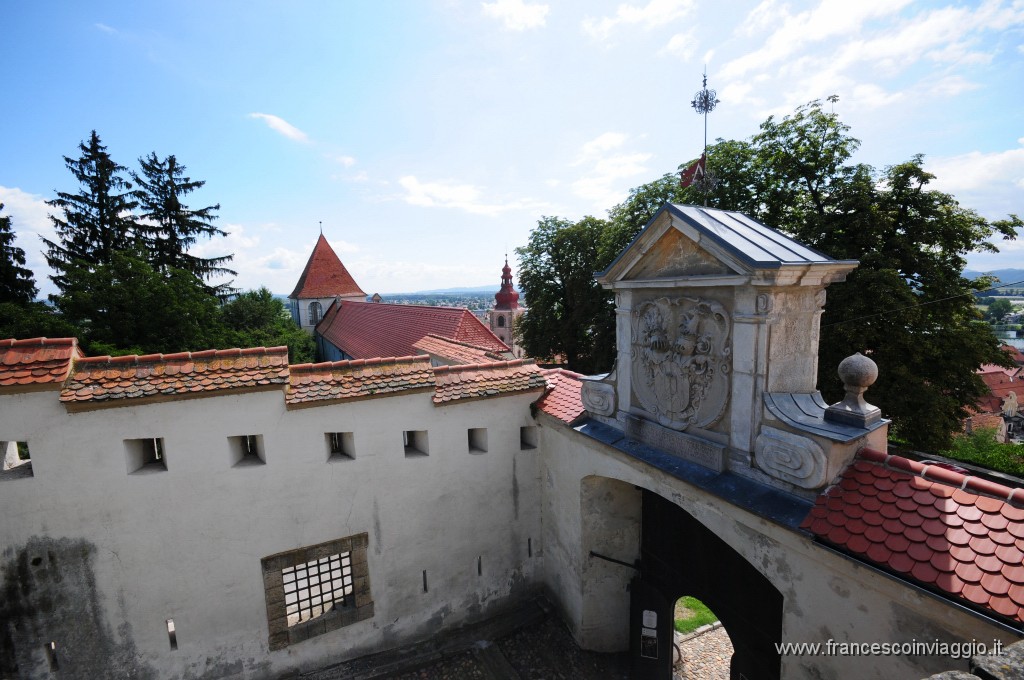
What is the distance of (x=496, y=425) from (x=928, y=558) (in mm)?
6457

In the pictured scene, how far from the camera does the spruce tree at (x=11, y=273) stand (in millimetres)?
19094

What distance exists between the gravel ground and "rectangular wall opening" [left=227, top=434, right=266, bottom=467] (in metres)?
8.74

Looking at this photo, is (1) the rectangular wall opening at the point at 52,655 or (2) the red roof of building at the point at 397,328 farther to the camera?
(2) the red roof of building at the point at 397,328

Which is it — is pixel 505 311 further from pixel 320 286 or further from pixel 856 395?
pixel 856 395

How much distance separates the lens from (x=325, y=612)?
831 cm

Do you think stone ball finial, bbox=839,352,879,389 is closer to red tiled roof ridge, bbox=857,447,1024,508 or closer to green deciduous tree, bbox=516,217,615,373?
red tiled roof ridge, bbox=857,447,1024,508

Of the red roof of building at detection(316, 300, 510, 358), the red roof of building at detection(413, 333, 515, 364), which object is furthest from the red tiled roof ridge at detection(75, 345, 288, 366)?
the red roof of building at detection(316, 300, 510, 358)

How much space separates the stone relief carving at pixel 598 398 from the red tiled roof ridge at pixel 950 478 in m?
3.36

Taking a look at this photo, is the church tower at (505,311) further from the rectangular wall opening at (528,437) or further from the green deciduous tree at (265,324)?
the rectangular wall opening at (528,437)

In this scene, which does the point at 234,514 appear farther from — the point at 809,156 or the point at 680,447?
the point at 809,156

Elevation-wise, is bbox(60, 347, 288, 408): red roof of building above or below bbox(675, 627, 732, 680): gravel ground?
above

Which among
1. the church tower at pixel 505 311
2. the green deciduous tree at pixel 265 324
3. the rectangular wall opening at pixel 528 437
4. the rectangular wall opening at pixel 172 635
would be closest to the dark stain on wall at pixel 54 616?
the rectangular wall opening at pixel 172 635

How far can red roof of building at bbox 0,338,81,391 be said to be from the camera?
620 centimetres

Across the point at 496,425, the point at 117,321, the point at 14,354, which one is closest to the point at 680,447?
the point at 496,425
